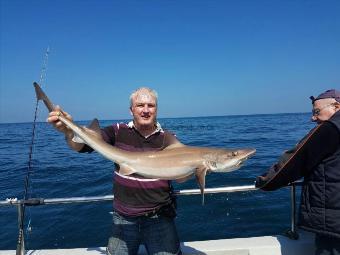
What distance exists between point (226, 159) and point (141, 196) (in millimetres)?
1018

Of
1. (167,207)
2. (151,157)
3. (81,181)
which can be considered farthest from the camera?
(81,181)

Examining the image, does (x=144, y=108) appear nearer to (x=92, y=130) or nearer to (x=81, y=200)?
(x=92, y=130)

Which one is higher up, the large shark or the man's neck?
the man's neck

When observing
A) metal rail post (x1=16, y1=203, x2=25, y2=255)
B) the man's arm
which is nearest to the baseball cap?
the man's arm

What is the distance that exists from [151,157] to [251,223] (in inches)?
238

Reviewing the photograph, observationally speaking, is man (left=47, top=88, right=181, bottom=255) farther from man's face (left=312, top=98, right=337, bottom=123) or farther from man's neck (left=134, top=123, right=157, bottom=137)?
man's face (left=312, top=98, right=337, bottom=123)

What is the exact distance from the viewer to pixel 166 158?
370 centimetres

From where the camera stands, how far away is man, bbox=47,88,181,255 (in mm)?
3842

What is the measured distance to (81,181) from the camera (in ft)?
46.6

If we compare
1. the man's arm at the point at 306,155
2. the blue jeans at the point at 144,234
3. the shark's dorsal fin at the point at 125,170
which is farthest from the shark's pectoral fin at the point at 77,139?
the man's arm at the point at 306,155

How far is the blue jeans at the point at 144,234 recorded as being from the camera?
12.8ft

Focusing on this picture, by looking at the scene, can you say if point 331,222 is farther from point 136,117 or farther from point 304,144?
point 136,117

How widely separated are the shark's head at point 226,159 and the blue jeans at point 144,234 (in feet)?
2.74

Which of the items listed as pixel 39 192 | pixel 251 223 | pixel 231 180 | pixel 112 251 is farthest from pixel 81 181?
pixel 112 251
